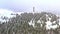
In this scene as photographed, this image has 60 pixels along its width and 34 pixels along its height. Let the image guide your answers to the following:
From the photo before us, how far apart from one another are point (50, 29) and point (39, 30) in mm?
2432

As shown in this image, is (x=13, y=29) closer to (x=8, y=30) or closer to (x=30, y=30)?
(x=8, y=30)

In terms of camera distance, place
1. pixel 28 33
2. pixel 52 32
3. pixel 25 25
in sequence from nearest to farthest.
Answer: pixel 28 33 → pixel 52 32 → pixel 25 25

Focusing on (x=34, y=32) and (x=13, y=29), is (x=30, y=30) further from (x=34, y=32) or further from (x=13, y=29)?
(x=13, y=29)

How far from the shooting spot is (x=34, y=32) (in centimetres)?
2262

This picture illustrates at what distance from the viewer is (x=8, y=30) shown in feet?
77.4

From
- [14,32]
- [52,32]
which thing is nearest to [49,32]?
[52,32]

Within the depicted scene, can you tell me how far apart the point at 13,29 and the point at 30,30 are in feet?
9.74

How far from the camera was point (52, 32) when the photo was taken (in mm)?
24078

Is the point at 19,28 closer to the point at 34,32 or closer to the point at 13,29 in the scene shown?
the point at 13,29

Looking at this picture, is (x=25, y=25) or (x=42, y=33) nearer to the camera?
(x=42, y=33)

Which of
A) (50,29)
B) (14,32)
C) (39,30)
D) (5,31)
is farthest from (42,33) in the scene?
(5,31)

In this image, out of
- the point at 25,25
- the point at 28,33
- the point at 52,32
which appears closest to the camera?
the point at 28,33

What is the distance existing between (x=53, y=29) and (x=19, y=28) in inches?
229

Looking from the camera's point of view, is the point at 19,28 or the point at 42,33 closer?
the point at 42,33
